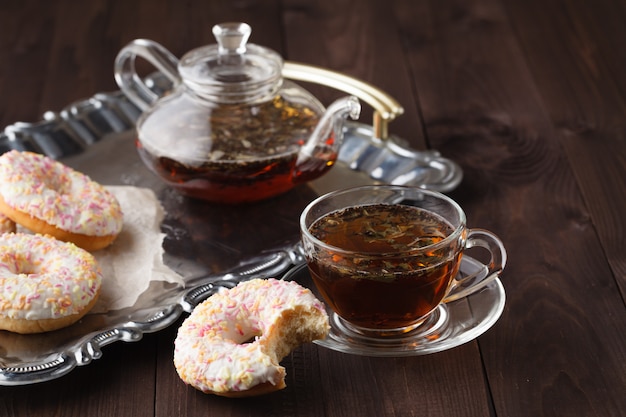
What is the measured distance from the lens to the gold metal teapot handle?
5.13ft

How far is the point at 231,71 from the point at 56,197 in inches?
13.1

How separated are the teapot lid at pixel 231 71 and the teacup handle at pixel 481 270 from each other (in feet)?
1.45

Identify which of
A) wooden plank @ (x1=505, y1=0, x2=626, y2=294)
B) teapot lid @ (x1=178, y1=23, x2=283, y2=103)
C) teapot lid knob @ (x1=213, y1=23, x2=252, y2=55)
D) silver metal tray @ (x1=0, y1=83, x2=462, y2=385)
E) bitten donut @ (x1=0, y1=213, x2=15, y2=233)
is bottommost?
wooden plank @ (x1=505, y1=0, x2=626, y2=294)

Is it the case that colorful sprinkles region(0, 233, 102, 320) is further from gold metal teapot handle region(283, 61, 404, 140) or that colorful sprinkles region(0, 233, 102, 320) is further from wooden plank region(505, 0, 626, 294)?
wooden plank region(505, 0, 626, 294)

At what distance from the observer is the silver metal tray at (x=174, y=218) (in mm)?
1122

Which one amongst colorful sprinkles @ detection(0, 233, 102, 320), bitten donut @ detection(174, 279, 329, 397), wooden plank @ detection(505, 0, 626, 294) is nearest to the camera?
bitten donut @ detection(174, 279, 329, 397)

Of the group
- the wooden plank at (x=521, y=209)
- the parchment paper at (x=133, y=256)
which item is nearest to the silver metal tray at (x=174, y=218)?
the parchment paper at (x=133, y=256)

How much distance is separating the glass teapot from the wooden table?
0.90ft

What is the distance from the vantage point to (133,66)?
5.25ft

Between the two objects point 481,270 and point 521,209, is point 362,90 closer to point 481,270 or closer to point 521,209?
point 521,209

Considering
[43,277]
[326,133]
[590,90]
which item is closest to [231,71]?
[326,133]

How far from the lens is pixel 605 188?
5.16 ft

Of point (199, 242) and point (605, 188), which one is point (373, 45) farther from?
point (199, 242)

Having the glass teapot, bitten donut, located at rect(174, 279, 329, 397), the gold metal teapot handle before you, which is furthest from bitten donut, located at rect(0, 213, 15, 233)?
the gold metal teapot handle
